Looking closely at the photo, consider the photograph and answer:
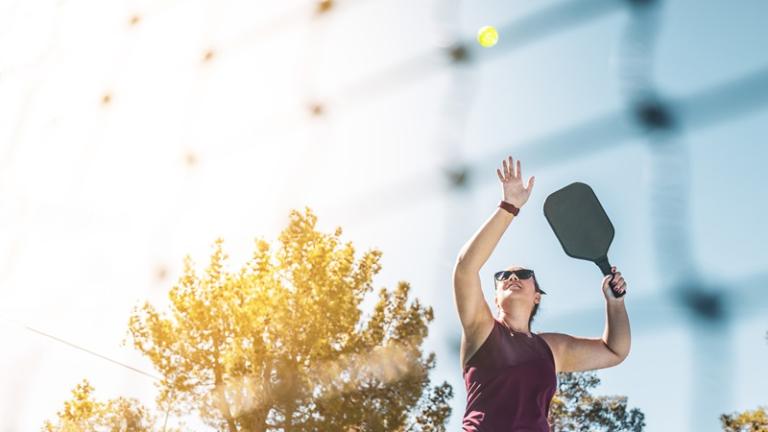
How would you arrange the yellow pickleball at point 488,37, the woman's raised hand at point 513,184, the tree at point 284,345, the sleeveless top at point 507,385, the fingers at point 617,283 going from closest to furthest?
the sleeveless top at point 507,385, the woman's raised hand at point 513,184, the fingers at point 617,283, the yellow pickleball at point 488,37, the tree at point 284,345

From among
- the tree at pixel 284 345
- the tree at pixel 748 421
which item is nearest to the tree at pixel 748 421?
the tree at pixel 748 421

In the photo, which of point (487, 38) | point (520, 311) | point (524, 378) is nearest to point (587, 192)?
point (520, 311)

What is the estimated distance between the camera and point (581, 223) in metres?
2.25

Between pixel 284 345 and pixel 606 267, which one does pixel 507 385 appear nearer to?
pixel 606 267

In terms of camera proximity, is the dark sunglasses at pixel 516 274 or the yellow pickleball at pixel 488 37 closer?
the dark sunglasses at pixel 516 274

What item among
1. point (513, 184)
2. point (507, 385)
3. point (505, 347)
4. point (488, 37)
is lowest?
point (507, 385)

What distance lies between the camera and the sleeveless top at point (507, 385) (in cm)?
183

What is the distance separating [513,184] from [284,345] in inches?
412

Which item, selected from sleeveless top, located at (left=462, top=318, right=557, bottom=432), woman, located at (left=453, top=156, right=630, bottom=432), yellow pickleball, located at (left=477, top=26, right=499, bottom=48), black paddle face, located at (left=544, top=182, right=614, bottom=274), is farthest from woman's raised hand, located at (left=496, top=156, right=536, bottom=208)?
yellow pickleball, located at (left=477, top=26, right=499, bottom=48)

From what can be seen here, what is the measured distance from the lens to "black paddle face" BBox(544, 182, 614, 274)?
2.19 m

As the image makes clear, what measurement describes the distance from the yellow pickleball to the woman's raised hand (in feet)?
6.25

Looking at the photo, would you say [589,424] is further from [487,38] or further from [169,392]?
[487,38]

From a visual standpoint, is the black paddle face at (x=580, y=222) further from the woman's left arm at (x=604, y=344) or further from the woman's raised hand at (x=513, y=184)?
the woman's raised hand at (x=513, y=184)

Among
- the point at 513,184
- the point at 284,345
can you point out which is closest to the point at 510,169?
the point at 513,184
